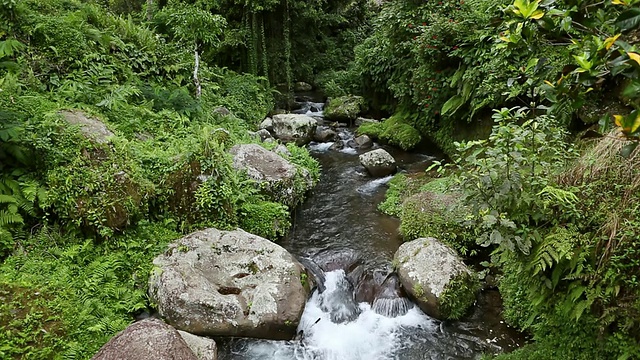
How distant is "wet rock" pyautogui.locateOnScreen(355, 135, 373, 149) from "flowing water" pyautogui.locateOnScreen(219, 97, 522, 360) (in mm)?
4253

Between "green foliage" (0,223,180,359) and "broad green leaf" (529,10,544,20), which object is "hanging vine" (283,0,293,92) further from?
"broad green leaf" (529,10,544,20)

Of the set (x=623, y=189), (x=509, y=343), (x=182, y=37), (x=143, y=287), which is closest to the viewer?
(x=623, y=189)

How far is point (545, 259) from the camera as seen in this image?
3588 mm

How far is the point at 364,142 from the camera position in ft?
42.0

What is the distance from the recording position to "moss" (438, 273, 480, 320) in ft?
18.5

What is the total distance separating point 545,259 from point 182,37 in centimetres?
1085

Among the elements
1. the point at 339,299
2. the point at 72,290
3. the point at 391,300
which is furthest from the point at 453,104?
the point at 72,290

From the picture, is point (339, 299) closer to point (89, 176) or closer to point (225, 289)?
point (225, 289)

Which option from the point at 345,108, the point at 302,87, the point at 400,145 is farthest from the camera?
the point at 302,87

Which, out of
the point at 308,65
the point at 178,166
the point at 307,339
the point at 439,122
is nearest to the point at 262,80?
the point at 308,65

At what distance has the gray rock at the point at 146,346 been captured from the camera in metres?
3.70

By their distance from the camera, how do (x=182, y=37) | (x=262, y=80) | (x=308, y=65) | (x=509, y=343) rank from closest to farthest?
(x=509, y=343)
(x=182, y=37)
(x=262, y=80)
(x=308, y=65)

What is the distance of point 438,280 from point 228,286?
3.26 metres

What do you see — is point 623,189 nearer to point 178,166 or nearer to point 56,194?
point 178,166
